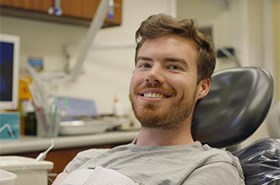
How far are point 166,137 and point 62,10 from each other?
1555mm

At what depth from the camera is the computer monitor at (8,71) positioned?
7.39ft

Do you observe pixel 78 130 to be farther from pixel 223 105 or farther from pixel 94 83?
pixel 223 105

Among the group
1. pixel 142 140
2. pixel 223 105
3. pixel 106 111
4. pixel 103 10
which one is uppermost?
pixel 103 10

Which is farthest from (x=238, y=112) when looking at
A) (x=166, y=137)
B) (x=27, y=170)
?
(x=27, y=170)

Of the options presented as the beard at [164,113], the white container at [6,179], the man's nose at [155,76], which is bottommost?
the white container at [6,179]

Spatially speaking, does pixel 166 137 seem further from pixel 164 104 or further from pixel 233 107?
pixel 233 107

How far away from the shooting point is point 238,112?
4.48ft

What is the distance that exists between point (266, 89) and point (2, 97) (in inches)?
59.2

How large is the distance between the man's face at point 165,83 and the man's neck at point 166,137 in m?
0.03

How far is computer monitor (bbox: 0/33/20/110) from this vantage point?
7.39ft

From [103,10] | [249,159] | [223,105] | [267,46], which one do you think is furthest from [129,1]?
[249,159]

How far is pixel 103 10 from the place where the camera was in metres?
2.42

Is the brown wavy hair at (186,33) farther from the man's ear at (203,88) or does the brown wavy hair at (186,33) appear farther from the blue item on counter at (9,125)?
the blue item on counter at (9,125)

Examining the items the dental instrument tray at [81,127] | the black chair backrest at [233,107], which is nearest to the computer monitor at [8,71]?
the dental instrument tray at [81,127]
